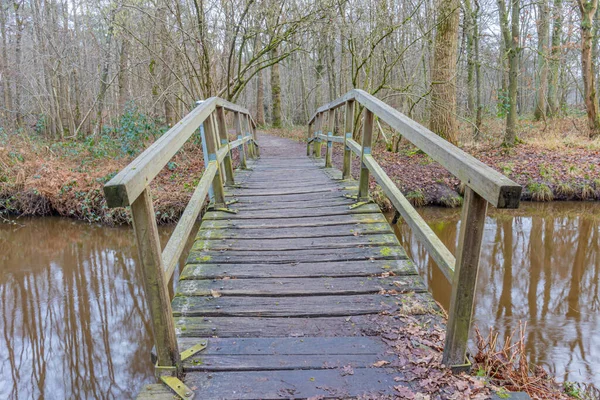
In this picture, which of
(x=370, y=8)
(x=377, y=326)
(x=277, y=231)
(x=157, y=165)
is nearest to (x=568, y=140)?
(x=370, y=8)

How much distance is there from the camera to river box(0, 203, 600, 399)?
405 centimetres

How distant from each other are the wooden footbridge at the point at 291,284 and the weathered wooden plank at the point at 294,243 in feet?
0.06

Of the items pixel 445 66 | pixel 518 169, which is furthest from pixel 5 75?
pixel 518 169

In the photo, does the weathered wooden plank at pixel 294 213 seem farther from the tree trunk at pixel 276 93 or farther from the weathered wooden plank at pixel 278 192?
the tree trunk at pixel 276 93

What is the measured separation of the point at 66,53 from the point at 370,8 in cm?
1059

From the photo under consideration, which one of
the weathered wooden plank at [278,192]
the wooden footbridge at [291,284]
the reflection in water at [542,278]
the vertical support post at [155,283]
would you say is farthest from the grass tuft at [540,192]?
the vertical support post at [155,283]

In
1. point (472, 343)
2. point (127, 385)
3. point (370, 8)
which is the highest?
point (370, 8)

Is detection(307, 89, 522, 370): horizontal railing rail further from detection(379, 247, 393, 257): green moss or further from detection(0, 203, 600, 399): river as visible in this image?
detection(0, 203, 600, 399): river

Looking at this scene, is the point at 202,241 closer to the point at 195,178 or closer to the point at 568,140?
the point at 195,178

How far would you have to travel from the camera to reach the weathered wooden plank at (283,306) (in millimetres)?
2584

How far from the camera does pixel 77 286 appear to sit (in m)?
5.93

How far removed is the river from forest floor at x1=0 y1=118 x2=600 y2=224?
0.53 meters

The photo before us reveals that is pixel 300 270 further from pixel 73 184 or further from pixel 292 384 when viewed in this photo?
pixel 73 184

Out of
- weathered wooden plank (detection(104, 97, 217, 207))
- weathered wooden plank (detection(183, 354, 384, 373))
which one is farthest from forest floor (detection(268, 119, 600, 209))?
weathered wooden plank (detection(183, 354, 384, 373))
